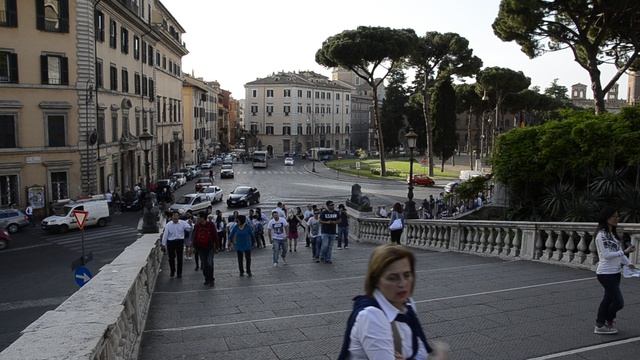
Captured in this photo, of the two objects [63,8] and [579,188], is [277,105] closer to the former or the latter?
[63,8]

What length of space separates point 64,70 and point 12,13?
4.02 metres

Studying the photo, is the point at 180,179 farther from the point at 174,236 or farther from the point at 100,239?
the point at 174,236

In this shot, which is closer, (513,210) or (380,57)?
(513,210)

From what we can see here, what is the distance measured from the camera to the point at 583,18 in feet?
83.7

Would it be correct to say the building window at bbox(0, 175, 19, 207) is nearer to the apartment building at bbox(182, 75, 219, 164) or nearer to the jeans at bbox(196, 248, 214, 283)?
the jeans at bbox(196, 248, 214, 283)

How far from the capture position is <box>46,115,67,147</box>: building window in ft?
111

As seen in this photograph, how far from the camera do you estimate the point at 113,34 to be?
134ft

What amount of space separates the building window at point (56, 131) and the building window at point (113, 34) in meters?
8.26

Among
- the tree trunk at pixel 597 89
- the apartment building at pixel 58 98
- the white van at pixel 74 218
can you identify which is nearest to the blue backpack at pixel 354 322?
the tree trunk at pixel 597 89

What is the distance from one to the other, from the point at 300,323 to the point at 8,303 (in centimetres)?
1143

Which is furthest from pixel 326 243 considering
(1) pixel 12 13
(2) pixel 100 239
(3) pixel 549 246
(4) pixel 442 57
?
(4) pixel 442 57

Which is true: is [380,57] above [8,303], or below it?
above

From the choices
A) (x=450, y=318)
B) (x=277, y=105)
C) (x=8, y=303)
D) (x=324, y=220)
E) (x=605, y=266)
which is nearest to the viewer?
(x=605, y=266)

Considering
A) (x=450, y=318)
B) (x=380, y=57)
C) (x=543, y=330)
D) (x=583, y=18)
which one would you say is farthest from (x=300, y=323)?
(x=380, y=57)
